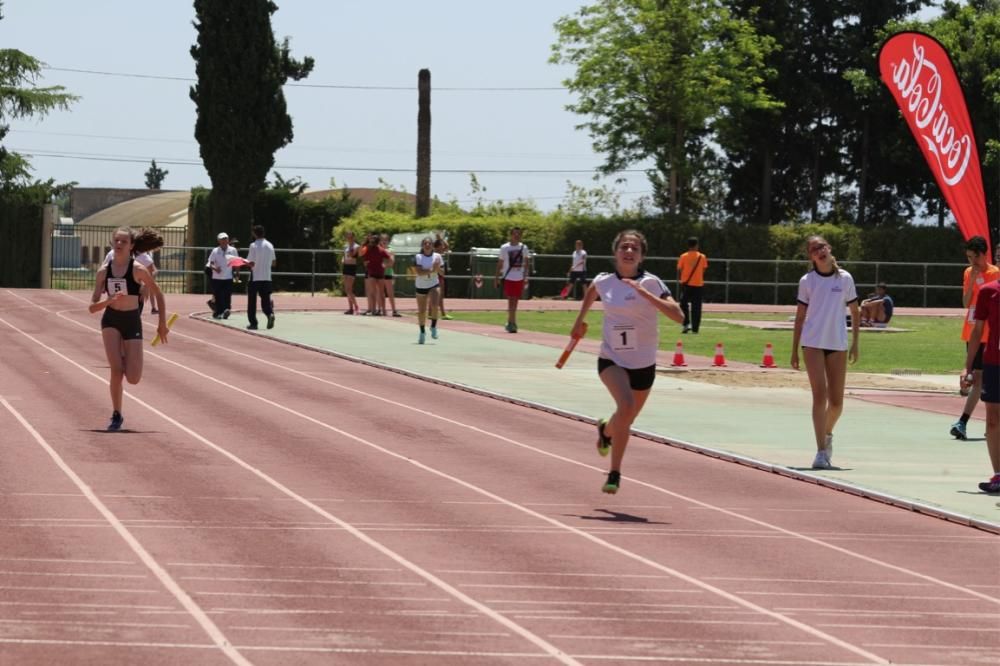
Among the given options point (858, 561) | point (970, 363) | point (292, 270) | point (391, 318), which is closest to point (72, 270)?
point (292, 270)

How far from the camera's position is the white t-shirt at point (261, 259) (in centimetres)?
3203

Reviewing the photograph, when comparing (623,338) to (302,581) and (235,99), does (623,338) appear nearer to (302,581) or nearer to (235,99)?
(302,581)

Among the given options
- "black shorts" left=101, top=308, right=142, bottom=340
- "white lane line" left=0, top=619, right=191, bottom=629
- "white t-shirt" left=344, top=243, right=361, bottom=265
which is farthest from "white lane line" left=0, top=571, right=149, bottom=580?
"white t-shirt" left=344, top=243, right=361, bottom=265

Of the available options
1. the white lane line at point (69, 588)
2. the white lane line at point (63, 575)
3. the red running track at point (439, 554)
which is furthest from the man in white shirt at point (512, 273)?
the white lane line at point (69, 588)

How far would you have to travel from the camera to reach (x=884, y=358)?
90.1 feet

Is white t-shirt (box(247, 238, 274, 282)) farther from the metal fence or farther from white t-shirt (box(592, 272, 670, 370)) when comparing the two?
white t-shirt (box(592, 272, 670, 370))

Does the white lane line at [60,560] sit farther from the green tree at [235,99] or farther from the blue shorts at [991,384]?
the green tree at [235,99]

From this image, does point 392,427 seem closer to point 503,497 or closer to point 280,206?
point 503,497

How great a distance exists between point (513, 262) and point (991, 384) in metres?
20.0

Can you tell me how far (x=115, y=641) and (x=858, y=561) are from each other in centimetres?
448

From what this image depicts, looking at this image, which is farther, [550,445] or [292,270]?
[292,270]

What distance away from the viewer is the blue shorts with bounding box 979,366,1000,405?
1277cm

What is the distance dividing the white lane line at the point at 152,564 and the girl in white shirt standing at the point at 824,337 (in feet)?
18.6

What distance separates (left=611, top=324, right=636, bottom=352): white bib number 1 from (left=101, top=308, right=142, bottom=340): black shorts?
510 centimetres
